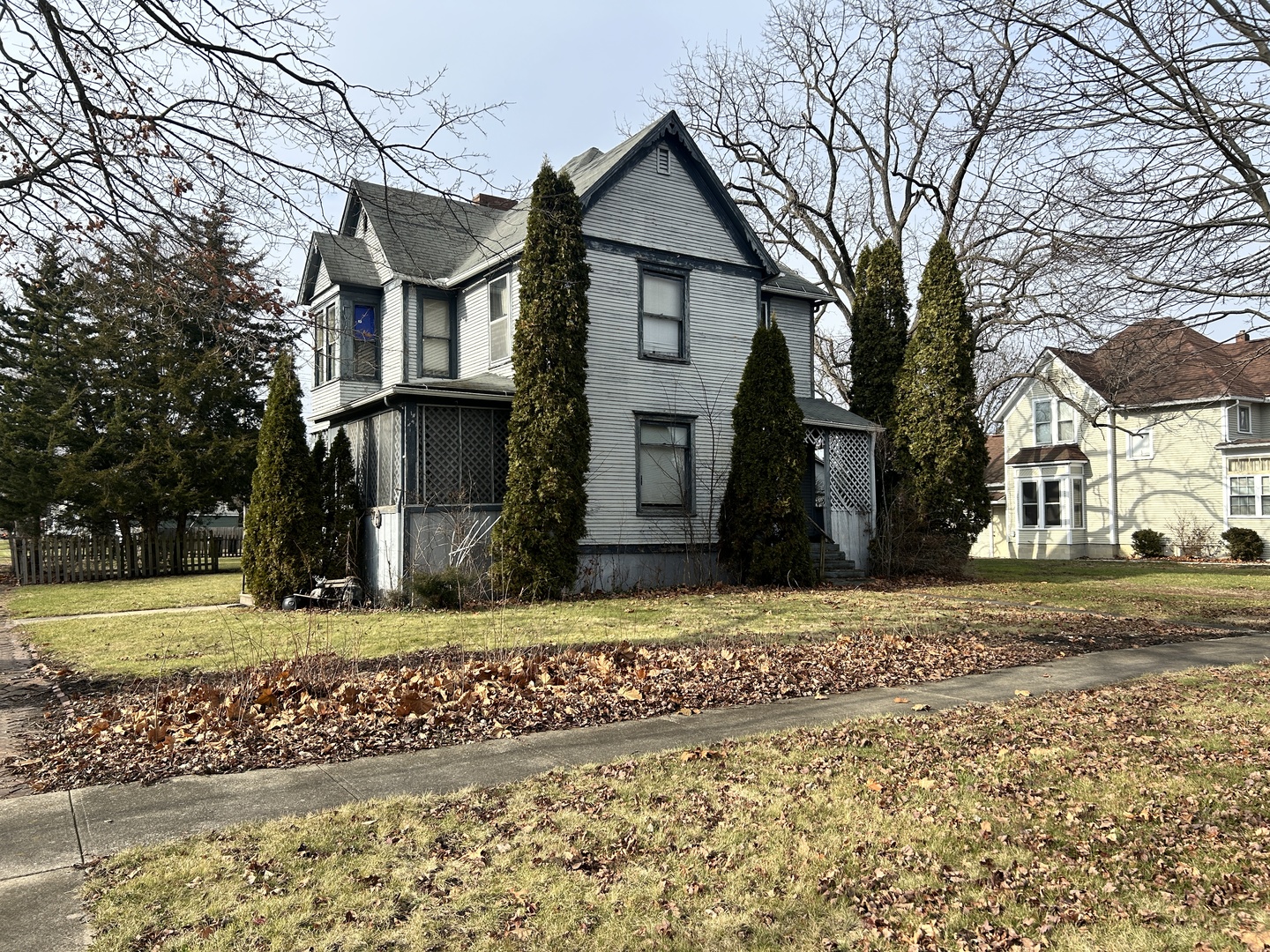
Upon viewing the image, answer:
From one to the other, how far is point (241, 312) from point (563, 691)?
14.9 feet

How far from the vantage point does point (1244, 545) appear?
99.8 feet

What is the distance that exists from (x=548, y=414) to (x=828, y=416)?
7.99 meters

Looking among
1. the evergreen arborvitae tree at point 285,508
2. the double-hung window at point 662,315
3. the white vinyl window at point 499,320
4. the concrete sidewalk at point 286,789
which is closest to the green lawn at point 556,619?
the evergreen arborvitae tree at point 285,508

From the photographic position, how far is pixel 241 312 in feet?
28.0

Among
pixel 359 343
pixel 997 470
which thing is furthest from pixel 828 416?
pixel 997 470

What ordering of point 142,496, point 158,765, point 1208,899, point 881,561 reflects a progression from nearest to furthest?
point 1208,899
point 158,765
point 881,561
point 142,496

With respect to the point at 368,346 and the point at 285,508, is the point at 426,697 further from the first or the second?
the point at 368,346

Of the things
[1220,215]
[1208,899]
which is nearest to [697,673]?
[1208,899]

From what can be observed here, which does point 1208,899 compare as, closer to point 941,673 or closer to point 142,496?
point 941,673

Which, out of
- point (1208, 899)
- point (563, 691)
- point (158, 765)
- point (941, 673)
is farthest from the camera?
point (941, 673)

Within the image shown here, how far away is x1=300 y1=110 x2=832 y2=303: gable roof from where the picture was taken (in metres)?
18.8

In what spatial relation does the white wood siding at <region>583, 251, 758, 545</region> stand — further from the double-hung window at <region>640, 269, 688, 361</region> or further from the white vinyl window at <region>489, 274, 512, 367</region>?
the white vinyl window at <region>489, 274, 512, 367</region>

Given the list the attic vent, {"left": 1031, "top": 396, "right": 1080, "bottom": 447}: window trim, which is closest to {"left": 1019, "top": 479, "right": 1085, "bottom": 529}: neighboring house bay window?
{"left": 1031, "top": 396, "right": 1080, "bottom": 447}: window trim

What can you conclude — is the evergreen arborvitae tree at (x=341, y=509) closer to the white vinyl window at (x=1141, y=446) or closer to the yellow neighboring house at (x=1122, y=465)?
the yellow neighboring house at (x=1122, y=465)
